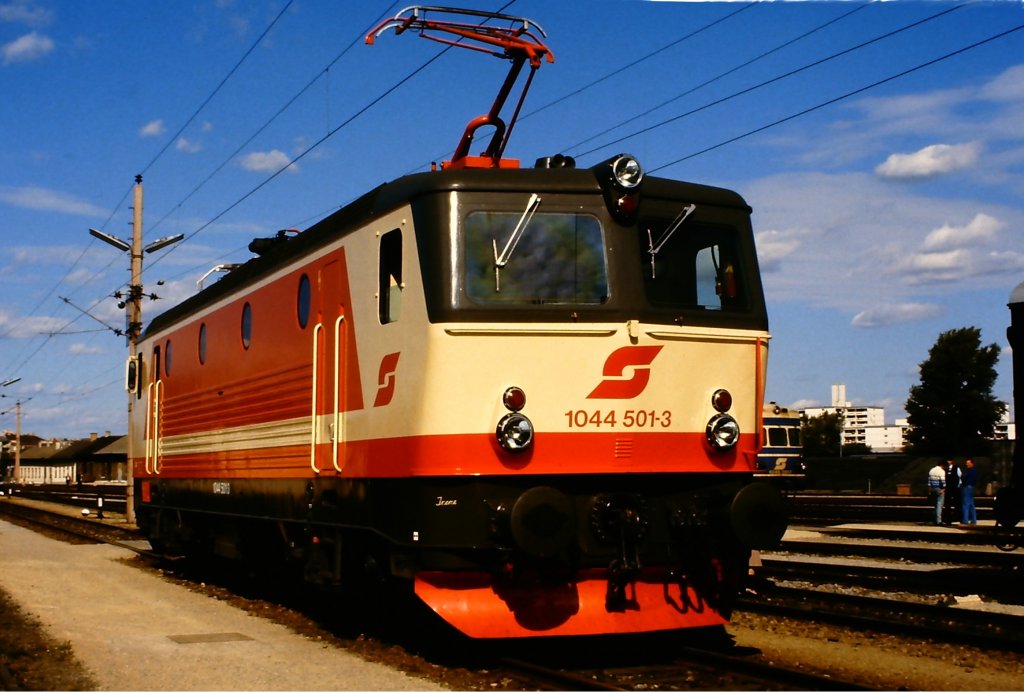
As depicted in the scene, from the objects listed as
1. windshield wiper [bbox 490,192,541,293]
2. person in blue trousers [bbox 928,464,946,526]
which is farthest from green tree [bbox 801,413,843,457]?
windshield wiper [bbox 490,192,541,293]

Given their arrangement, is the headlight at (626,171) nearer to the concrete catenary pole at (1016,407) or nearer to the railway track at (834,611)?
the railway track at (834,611)

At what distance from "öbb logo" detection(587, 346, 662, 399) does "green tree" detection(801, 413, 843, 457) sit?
9611 centimetres

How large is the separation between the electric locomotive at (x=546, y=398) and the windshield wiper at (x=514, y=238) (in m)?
0.01

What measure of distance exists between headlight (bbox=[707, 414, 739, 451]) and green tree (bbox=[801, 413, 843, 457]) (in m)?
95.5

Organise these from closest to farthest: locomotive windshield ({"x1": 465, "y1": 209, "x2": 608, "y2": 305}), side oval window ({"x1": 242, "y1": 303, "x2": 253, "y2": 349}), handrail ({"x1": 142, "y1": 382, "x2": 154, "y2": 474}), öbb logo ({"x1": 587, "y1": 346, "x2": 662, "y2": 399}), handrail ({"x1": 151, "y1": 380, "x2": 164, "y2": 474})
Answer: locomotive windshield ({"x1": 465, "y1": 209, "x2": 608, "y2": 305}) < öbb logo ({"x1": 587, "y1": 346, "x2": 662, "y2": 399}) < side oval window ({"x1": 242, "y1": 303, "x2": 253, "y2": 349}) < handrail ({"x1": 151, "y1": 380, "x2": 164, "y2": 474}) < handrail ({"x1": 142, "y1": 382, "x2": 154, "y2": 474})

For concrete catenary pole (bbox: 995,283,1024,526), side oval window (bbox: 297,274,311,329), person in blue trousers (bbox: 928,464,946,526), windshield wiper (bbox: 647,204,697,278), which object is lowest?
A: person in blue trousers (bbox: 928,464,946,526)

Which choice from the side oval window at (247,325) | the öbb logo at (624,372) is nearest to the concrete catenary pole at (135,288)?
the side oval window at (247,325)

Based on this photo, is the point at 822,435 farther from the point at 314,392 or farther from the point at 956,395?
the point at 314,392

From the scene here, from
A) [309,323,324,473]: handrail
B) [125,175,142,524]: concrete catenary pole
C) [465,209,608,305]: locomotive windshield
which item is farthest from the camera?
[125,175,142,524]: concrete catenary pole

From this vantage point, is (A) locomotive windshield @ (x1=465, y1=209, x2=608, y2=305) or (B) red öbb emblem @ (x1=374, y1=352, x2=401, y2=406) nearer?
(A) locomotive windshield @ (x1=465, y1=209, x2=608, y2=305)

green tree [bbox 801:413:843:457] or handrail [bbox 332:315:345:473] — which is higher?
handrail [bbox 332:315:345:473]

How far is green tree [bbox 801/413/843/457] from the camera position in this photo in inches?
4038

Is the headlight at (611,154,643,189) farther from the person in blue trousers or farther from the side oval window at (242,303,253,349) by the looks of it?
the person in blue trousers

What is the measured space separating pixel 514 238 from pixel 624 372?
1285 mm
